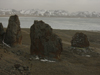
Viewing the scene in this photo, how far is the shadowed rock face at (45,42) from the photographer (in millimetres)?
10648

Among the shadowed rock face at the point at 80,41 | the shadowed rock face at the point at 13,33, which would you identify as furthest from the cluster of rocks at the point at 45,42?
the shadowed rock face at the point at 80,41

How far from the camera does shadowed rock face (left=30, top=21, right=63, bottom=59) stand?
1065 centimetres

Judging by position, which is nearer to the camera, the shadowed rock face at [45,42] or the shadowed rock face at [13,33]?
the shadowed rock face at [45,42]

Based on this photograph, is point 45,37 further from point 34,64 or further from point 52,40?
point 34,64

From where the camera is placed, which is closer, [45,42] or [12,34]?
[45,42]

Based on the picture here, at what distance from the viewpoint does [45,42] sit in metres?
10.7

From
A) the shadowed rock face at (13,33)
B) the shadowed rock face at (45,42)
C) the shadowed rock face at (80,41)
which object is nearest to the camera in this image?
the shadowed rock face at (45,42)

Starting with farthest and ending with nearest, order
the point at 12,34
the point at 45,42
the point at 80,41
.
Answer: the point at 80,41, the point at 12,34, the point at 45,42

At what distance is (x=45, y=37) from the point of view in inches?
425

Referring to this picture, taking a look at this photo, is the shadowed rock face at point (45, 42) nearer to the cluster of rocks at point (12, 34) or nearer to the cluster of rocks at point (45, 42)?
the cluster of rocks at point (45, 42)

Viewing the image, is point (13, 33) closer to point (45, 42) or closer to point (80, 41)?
point (45, 42)

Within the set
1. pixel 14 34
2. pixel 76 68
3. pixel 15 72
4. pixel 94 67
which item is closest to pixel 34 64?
pixel 15 72

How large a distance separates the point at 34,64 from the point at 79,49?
269 inches

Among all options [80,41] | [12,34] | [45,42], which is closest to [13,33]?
[12,34]
